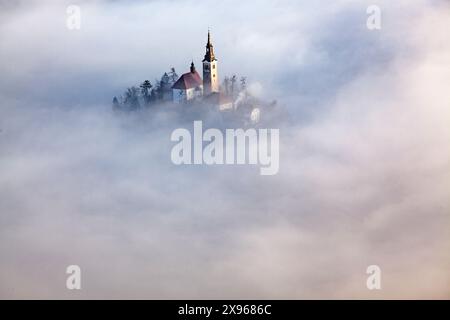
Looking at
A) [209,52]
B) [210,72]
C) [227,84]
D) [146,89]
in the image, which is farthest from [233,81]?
[146,89]

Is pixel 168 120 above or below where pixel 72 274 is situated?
above

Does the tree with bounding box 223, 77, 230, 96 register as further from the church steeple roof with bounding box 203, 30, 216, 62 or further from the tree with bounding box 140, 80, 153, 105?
the tree with bounding box 140, 80, 153, 105

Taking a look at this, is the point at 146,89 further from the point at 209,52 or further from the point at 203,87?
the point at 209,52

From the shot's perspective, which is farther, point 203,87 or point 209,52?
point 203,87

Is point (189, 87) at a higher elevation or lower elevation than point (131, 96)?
higher

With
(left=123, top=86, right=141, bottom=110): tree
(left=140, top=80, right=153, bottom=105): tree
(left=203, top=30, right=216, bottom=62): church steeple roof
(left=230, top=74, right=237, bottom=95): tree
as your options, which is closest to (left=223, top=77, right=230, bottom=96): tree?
(left=230, top=74, right=237, bottom=95): tree
